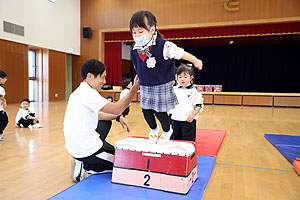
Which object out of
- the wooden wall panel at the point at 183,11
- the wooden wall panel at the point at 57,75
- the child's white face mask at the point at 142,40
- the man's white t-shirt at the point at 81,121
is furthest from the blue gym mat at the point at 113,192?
the wooden wall panel at the point at 57,75

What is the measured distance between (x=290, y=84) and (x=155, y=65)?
41.0 ft

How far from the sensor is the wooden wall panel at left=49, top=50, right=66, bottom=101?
9.91 meters

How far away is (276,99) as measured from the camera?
909cm

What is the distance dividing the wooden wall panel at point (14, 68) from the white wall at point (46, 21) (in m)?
0.27

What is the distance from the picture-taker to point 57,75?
10.3 m

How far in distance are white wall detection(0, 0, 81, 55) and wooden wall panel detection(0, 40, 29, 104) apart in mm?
271

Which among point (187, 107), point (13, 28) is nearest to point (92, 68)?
point (187, 107)

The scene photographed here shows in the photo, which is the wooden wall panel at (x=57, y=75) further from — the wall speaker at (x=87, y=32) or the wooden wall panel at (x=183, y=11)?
the wooden wall panel at (x=183, y=11)

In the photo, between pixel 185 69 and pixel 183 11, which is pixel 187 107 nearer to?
pixel 185 69

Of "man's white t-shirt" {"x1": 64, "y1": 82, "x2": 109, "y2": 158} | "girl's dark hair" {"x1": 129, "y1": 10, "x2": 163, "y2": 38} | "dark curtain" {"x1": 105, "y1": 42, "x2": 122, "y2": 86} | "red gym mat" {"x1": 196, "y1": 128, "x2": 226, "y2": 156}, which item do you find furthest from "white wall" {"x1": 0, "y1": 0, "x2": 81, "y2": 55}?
"girl's dark hair" {"x1": 129, "y1": 10, "x2": 163, "y2": 38}

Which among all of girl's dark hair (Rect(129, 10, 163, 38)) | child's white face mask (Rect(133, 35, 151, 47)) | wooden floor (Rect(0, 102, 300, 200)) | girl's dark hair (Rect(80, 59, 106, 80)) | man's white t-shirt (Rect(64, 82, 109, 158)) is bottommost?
wooden floor (Rect(0, 102, 300, 200))

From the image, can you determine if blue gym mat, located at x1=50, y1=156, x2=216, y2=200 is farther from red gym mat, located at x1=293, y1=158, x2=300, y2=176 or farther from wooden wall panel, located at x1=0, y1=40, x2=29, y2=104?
wooden wall panel, located at x1=0, y1=40, x2=29, y2=104

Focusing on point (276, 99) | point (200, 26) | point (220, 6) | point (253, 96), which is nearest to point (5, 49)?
point (200, 26)

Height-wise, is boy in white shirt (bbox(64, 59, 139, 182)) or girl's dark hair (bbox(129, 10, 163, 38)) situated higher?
girl's dark hair (bbox(129, 10, 163, 38))
